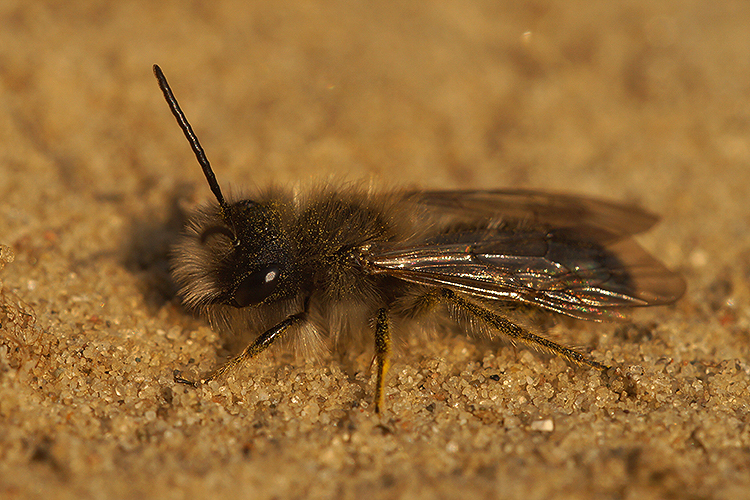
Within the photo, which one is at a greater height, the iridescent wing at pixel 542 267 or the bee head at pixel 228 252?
the bee head at pixel 228 252

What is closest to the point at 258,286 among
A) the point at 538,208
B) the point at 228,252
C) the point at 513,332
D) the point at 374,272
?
the point at 228,252

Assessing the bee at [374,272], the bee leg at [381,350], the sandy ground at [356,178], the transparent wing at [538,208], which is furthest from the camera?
the transparent wing at [538,208]

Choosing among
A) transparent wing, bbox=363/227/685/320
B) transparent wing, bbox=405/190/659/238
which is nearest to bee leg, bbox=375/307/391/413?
transparent wing, bbox=363/227/685/320

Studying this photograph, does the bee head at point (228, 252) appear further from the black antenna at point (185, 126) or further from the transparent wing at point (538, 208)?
the transparent wing at point (538, 208)

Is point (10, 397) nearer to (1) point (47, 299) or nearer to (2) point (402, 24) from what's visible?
(1) point (47, 299)

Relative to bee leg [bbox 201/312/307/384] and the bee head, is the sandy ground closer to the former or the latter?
bee leg [bbox 201/312/307/384]

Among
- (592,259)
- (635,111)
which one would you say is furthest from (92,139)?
(635,111)

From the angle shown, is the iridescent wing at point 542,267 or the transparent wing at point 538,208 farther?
the transparent wing at point 538,208

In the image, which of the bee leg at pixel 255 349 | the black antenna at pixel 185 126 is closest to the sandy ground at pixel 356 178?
the bee leg at pixel 255 349
